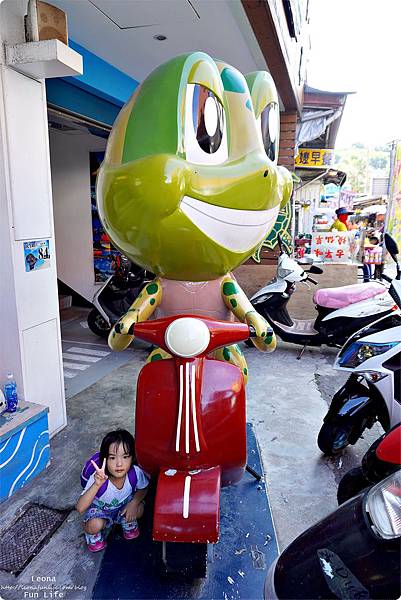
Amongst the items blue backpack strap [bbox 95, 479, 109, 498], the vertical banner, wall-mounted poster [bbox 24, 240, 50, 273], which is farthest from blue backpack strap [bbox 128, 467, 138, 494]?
the vertical banner

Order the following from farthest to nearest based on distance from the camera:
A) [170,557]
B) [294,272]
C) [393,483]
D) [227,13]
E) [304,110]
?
[304,110] → [294,272] → [227,13] → [170,557] → [393,483]

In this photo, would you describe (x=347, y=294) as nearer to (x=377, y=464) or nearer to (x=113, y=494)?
(x=377, y=464)

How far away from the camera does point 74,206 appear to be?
6.62 m

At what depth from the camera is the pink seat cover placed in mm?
4375

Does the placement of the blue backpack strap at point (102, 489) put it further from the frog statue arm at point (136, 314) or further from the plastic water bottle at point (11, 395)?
the plastic water bottle at point (11, 395)

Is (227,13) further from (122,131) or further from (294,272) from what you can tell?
(294,272)

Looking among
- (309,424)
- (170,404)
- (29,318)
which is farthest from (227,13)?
(309,424)

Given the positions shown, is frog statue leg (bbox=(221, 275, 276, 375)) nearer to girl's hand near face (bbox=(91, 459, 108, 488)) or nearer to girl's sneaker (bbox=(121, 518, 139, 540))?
girl's hand near face (bbox=(91, 459, 108, 488))

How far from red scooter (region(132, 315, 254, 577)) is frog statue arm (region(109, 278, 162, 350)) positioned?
0.16 metres

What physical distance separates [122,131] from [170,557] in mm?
1793

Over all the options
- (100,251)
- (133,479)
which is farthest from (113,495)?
(100,251)

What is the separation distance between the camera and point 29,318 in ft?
9.06

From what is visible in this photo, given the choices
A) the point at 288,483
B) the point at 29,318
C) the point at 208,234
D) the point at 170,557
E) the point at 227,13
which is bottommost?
the point at 288,483

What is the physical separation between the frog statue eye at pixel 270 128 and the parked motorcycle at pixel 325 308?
7.70 ft
